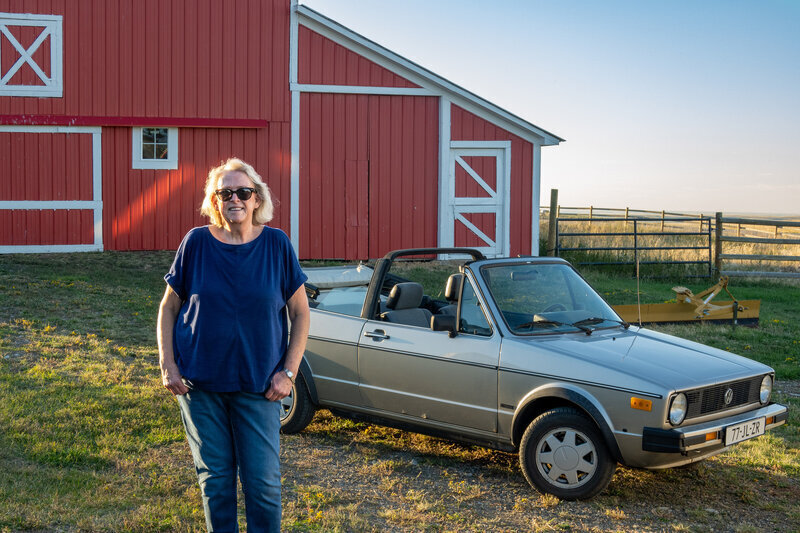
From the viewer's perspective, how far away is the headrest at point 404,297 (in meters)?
6.30

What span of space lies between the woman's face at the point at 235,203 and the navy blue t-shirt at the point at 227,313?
0.11 metres

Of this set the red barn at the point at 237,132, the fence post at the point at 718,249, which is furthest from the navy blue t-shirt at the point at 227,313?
the fence post at the point at 718,249

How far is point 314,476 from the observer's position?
557 centimetres

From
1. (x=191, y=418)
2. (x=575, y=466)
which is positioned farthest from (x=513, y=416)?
(x=191, y=418)

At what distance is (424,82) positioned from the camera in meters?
16.4

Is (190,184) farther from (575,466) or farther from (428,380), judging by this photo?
(575,466)

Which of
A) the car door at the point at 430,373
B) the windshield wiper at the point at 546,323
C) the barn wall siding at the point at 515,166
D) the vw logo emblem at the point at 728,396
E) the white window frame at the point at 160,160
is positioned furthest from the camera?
the barn wall siding at the point at 515,166

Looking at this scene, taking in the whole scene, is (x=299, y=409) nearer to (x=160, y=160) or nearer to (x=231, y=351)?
(x=231, y=351)

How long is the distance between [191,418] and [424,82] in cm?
1366

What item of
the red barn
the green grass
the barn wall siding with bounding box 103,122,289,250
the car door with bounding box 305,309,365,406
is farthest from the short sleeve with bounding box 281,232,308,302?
the red barn

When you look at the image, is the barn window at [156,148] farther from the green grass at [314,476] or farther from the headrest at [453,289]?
the headrest at [453,289]

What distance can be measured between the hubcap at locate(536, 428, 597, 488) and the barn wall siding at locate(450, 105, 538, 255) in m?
11.8

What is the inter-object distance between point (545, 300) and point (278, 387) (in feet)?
9.77

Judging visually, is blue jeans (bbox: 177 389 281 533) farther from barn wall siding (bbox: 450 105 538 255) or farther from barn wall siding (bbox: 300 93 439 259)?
barn wall siding (bbox: 450 105 538 255)
